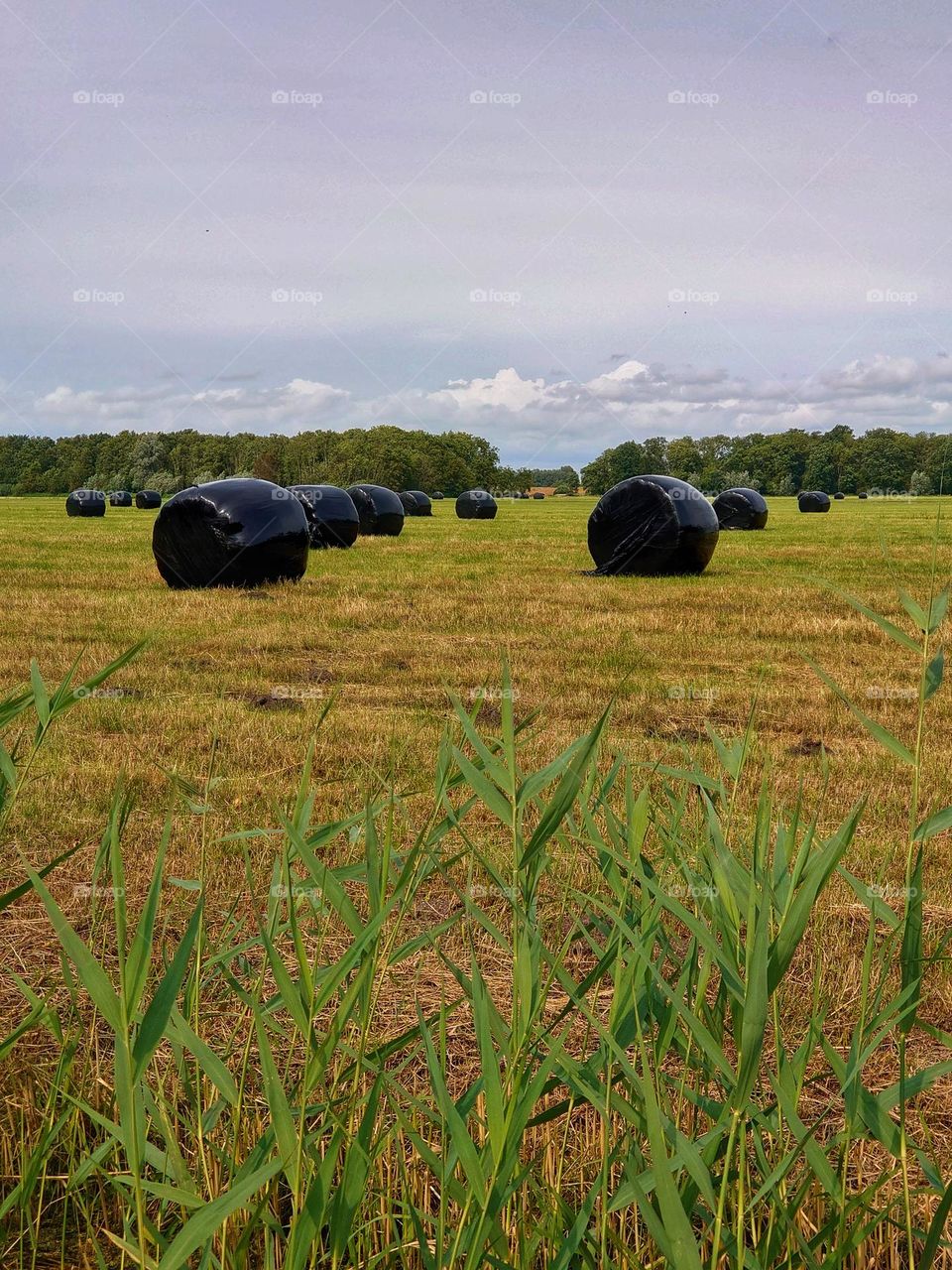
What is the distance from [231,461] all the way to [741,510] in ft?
250

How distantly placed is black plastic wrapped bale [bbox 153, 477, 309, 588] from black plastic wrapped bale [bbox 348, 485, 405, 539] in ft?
48.9

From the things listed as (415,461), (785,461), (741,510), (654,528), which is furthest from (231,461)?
(654,528)

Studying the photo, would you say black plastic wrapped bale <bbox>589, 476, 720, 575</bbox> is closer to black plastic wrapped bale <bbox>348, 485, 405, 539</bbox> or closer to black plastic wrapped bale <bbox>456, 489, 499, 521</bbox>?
black plastic wrapped bale <bbox>348, 485, 405, 539</bbox>

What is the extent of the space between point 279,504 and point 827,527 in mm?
23322

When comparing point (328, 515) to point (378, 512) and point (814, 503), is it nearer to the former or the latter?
point (378, 512)

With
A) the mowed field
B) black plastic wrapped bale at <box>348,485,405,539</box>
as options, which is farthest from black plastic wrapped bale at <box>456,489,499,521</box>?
the mowed field

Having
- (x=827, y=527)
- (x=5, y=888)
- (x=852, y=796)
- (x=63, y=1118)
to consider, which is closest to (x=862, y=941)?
(x=852, y=796)

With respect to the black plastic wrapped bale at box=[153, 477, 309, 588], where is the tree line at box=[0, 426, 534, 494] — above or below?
above

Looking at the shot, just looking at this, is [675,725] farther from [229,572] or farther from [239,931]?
[229,572]

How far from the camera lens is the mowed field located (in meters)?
5.45

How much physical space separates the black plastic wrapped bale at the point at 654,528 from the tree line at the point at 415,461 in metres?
76.0

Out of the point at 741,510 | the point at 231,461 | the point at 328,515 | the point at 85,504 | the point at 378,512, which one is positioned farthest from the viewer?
the point at 231,461

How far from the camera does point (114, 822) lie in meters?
1.67

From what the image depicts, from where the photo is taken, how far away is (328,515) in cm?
2323
